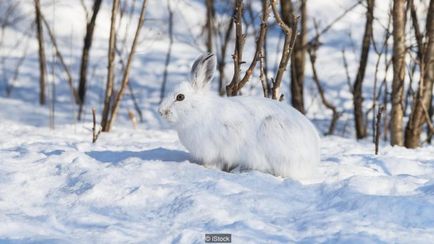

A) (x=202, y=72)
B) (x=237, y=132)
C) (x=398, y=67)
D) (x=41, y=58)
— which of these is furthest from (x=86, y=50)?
(x=237, y=132)

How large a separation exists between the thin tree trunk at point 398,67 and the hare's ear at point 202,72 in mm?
3125

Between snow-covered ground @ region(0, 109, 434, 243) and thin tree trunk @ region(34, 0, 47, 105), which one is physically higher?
thin tree trunk @ region(34, 0, 47, 105)

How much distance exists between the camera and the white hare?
4.37 m

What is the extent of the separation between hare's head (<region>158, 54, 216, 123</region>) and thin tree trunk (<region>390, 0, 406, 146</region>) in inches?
124

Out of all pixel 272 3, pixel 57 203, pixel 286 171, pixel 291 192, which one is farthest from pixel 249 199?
pixel 272 3

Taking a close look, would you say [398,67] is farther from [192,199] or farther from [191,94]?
[192,199]

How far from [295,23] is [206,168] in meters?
2.04

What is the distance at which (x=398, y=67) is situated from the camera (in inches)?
285

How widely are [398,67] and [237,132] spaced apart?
11.0 ft

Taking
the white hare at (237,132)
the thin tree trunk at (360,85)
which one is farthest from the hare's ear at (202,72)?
the thin tree trunk at (360,85)

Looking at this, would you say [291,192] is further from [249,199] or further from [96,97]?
[96,97]

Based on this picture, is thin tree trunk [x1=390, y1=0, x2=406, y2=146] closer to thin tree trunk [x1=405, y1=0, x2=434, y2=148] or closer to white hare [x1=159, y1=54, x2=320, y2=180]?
thin tree trunk [x1=405, y1=0, x2=434, y2=148]

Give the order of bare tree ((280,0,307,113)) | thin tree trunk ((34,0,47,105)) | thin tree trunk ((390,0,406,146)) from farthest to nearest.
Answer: thin tree trunk ((34,0,47,105)) < bare tree ((280,0,307,113)) < thin tree trunk ((390,0,406,146))

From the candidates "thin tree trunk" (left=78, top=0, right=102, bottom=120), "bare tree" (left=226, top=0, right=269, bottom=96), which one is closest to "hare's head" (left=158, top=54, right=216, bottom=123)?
"bare tree" (left=226, top=0, right=269, bottom=96)
